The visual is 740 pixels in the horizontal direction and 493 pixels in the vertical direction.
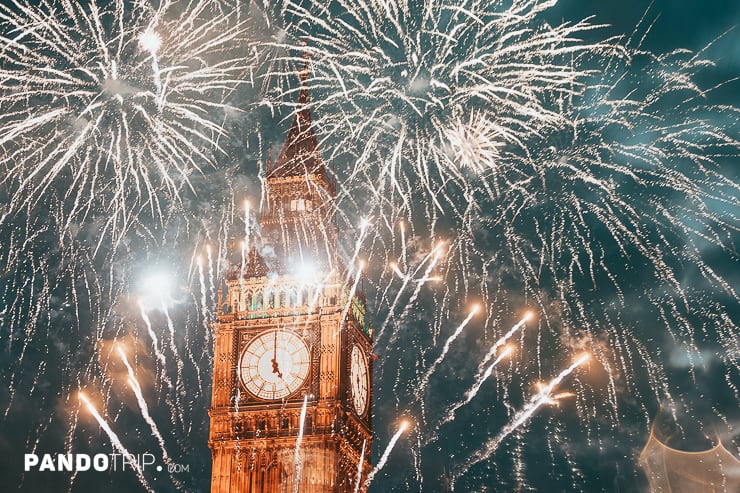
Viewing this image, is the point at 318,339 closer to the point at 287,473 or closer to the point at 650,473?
the point at 287,473

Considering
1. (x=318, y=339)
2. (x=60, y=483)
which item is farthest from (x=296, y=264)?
(x=60, y=483)

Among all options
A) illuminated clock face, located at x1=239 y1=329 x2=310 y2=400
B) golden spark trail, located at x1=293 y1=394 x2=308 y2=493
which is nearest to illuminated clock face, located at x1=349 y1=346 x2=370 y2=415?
illuminated clock face, located at x1=239 y1=329 x2=310 y2=400

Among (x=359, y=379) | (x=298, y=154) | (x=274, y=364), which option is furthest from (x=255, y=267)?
(x=298, y=154)

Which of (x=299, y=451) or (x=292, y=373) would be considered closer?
(x=299, y=451)

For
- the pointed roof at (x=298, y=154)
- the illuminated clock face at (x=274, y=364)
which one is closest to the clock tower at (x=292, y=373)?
the illuminated clock face at (x=274, y=364)

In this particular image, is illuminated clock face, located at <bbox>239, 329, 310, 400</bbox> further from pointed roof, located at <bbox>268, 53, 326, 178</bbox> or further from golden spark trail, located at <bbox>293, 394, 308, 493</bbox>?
pointed roof, located at <bbox>268, 53, 326, 178</bbox>

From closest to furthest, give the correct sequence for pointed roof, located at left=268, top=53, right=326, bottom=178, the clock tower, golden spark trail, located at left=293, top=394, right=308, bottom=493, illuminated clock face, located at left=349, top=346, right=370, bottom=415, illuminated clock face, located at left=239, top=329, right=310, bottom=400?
1. golden spark trail, located at left=293, top=394, right=308, bottom=493
2. the clock tower
3. illuminated clock face, located at left=239, top=329, right=310, bottom=400
4. illuminated clock face, located at left=349, top=346, right=370, bottom=415
5. pointed roof, located at left=268, top=53, right=326, bottom=178

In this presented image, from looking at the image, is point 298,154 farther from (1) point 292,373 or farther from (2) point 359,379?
(1) point 292,373
